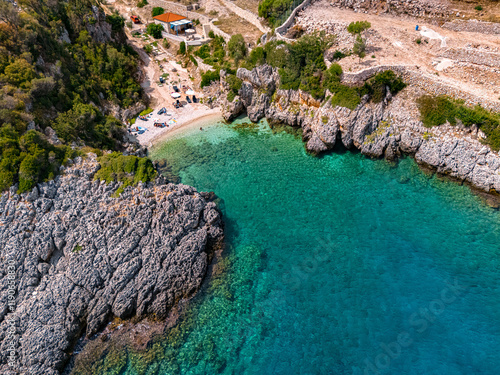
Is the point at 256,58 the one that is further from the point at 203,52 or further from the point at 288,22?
the point at 203,52

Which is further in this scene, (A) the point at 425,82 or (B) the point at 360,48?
(B) the point at 360,48

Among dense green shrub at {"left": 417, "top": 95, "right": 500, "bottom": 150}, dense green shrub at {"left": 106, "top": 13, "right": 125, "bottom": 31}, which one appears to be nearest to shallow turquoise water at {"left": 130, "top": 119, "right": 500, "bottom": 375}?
dense green shrub at {"left": 417, "top": 95, "right": 500, "bottom": 150}

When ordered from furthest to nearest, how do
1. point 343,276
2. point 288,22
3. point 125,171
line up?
point 288,22
point 125,171
point 343,276

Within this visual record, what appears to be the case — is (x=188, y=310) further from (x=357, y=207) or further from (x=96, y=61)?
(x=96, y=61)

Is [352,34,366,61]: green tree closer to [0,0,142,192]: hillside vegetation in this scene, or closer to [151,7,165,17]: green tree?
[0,0,142,192]: hillside vegetation

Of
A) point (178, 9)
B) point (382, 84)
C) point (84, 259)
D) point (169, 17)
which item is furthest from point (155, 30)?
point (84, 259)

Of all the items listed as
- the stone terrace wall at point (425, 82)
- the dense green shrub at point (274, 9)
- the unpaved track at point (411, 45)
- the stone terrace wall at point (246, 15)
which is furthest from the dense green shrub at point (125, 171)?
the stone terrace wall at point (246, 15)

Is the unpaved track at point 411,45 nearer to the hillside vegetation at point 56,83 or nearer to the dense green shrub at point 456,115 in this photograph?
the dense green shrub at point 456,115
